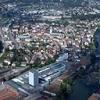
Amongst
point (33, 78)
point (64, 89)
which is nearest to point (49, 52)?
point (33, 78)

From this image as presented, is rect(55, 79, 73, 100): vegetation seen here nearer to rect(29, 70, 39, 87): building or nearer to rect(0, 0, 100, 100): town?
rect(0, 0, 100, 100): town

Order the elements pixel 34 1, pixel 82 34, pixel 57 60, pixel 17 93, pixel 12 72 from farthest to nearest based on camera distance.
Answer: pixel 34 1 → pixel 82 34 → pixel 57 60 → pixel 12 72 → pixel 17 93

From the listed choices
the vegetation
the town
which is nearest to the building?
the town

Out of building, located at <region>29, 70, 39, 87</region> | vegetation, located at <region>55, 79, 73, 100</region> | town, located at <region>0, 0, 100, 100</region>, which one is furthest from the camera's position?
building, located at <region>29, 70, 39, 87</region>

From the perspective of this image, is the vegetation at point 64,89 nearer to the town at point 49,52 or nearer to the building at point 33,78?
the town at point 49,52

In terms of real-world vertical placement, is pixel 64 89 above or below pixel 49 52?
below

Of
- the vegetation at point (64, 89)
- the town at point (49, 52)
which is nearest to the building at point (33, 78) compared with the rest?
the town at point (49, 52)

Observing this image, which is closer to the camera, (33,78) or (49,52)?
(33,78)

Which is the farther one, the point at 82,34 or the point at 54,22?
the point at 54,22

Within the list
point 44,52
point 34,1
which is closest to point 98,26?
point 44,52

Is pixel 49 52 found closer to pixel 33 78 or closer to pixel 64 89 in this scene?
pixel 33 78

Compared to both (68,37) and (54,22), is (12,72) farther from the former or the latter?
(54,22)
